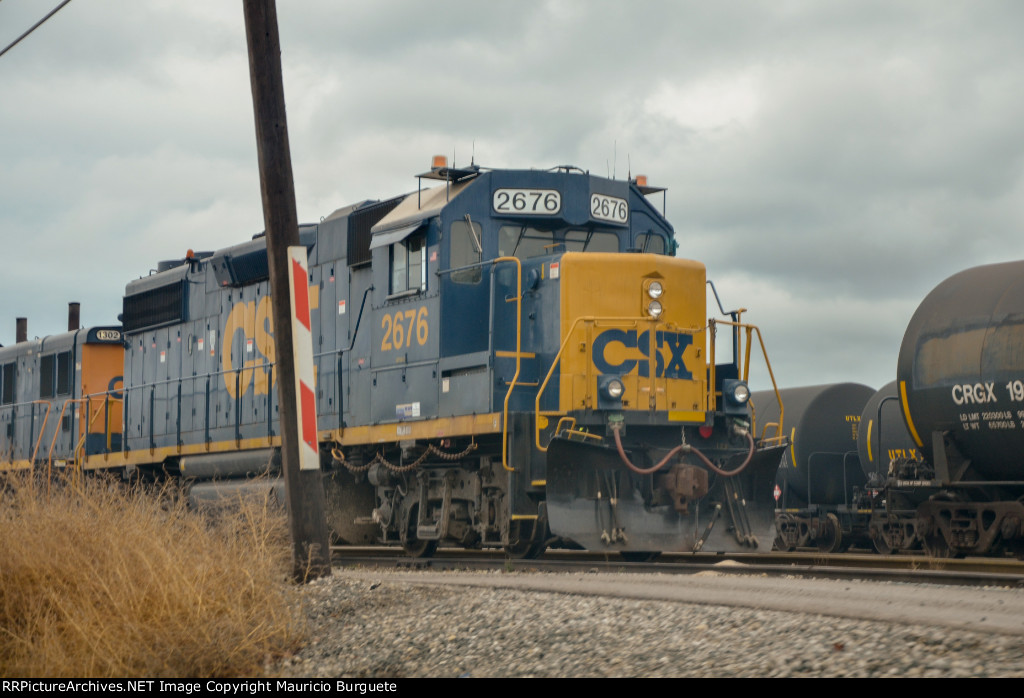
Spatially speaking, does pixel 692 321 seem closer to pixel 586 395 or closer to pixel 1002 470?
pixel 586 395

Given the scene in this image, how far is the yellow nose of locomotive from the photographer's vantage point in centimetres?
1112

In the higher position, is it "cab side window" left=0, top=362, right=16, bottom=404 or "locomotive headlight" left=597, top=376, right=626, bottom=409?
"cab side window" left=0, top=362, right=16, bottom=404

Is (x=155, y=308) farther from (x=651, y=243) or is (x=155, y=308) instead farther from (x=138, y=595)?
(x=138, y=595)

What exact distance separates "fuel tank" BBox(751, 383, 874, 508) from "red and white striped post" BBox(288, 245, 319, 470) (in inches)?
456

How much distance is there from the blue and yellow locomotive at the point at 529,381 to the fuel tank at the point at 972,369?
11.2 feet

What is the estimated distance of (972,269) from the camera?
14586mm

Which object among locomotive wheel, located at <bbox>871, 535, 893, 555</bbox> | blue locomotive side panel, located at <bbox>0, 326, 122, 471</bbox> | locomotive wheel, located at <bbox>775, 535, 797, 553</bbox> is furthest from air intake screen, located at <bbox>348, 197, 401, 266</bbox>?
locomotive wheel, located at <bbox>775, 535, 797, 553</bbox>

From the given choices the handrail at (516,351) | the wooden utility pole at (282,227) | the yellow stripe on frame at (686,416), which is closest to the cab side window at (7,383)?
the handrail at (516,351)

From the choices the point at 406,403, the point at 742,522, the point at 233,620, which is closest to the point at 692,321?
the point at 742,522

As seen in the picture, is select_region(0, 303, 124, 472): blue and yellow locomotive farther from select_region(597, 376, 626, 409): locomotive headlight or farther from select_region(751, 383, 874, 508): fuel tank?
select_region(751, 383, 874, 508): fuel tank

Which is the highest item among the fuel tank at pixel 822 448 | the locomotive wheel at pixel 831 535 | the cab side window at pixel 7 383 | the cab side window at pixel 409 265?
the cab side window at pixel 409 265

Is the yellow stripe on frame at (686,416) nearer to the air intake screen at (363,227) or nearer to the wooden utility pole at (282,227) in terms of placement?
the wooden utility pole at (282,227)

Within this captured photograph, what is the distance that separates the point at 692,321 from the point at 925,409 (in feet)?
14.1

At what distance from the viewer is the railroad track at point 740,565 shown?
30.1ft
